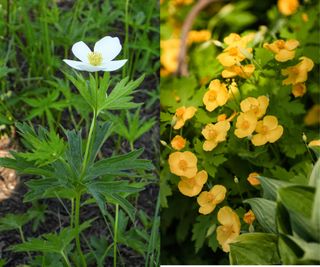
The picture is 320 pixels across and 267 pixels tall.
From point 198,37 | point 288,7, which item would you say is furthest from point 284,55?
point 288,7

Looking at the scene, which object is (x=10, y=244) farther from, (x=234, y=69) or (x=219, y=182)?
(x=234, y=69)

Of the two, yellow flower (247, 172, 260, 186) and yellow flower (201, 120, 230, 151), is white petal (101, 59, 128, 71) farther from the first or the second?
yellow flower (247, 172, 260, 186)

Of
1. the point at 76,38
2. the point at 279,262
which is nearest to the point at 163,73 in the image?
the point at 76,38

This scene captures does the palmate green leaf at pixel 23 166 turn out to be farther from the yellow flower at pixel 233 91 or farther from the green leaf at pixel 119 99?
the yellow flower at pixel 233 91

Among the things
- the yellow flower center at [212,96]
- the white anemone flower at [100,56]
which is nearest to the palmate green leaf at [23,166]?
the white anemone flower at [100,56]

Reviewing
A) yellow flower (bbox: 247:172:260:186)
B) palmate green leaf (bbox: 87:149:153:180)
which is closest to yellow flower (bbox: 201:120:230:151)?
yellow flower (bbox: 247:172:260:186)
